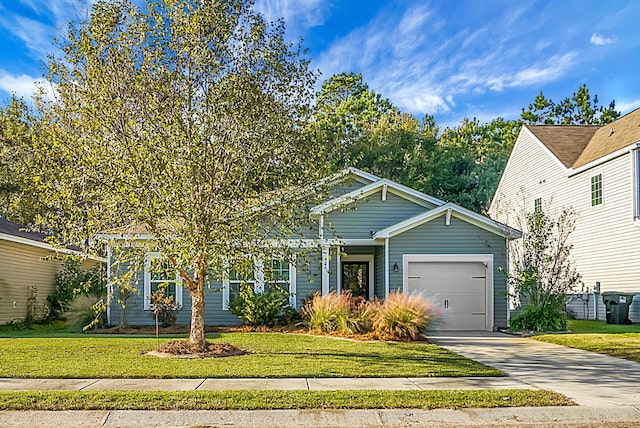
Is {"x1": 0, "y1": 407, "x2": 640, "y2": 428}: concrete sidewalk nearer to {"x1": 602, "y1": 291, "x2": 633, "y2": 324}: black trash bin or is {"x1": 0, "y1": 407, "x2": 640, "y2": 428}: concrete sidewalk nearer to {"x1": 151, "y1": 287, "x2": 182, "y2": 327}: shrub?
{"x1": 151, "y1": 287, "x2": 182, "y2": 327}: shrub

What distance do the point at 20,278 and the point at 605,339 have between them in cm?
1787

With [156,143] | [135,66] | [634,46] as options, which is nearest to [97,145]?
[156,143]

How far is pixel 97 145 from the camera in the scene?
1045cm

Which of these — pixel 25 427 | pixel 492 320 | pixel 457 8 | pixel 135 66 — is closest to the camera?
pixel 25 427

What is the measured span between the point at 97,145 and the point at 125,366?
3.76m

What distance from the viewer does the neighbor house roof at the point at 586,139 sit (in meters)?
21.3

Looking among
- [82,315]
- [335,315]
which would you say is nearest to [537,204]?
[335,315]

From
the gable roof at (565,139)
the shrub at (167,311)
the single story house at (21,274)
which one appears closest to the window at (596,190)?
the gable roof at (565,139)

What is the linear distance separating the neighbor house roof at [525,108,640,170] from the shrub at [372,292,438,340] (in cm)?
1021

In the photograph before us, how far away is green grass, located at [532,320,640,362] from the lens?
41.8 ft

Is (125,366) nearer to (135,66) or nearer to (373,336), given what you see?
(135,66)

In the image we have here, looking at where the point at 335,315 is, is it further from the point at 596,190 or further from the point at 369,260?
the point at 596,190

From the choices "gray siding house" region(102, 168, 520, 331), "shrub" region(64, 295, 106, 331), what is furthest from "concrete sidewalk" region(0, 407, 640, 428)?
"shrub" region(64, 295, 106, 331)

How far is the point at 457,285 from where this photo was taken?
1814 centimetres
